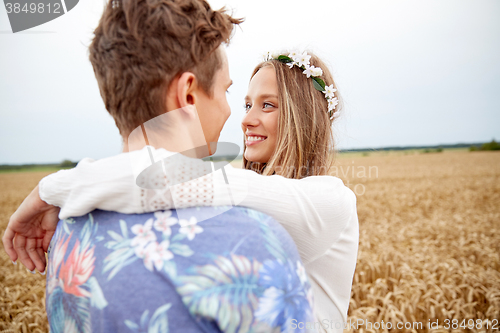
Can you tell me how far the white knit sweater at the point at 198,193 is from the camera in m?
0.90

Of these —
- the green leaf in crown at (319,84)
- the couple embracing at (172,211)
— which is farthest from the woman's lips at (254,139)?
the couple embracing at (172,211)

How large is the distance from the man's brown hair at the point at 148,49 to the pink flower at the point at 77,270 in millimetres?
406

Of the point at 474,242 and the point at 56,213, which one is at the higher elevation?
the point at 56,213

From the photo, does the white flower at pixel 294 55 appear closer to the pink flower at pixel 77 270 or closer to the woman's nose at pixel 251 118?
the woman's nose at pixel 251 118

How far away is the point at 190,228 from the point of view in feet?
3.01

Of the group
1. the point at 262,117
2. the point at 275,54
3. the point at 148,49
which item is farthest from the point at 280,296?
the point at 275,54

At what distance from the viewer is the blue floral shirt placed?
863mm

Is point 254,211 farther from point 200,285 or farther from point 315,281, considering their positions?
point 315,281

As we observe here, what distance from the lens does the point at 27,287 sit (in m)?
5.15

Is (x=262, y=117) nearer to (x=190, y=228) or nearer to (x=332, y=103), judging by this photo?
(x=332, y=103)

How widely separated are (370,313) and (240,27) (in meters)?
3.83

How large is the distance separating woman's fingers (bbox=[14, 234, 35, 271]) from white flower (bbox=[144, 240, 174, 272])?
810mm

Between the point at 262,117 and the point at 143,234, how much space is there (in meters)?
1.67

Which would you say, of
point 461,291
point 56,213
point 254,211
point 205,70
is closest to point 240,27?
point 205,70
